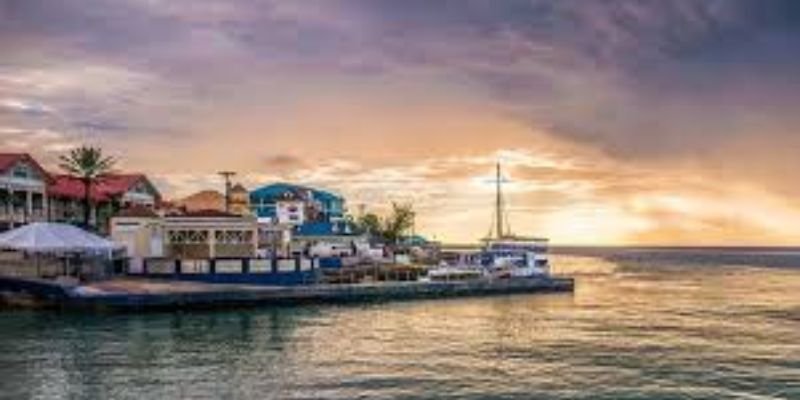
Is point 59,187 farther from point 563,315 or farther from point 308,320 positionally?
point 563,315

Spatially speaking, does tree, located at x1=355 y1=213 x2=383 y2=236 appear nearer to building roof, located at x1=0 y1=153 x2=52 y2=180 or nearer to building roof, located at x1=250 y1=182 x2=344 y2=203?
building roof, located at x1=250 y1=182 x2=344 y2=203

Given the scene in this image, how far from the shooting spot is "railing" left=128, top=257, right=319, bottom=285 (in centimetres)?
8694

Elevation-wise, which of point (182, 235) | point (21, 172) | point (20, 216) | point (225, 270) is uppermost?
point (21, 172)

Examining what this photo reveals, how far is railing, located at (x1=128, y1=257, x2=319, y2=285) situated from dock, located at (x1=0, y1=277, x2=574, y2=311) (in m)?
1.08

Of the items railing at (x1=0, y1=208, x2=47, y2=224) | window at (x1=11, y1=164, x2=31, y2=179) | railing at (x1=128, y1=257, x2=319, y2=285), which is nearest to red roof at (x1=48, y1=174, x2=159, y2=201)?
railing at (x1=0, y1=208, x2=47, y2=224)

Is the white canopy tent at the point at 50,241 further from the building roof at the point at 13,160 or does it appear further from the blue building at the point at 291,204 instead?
the blue building at the point at 291,204

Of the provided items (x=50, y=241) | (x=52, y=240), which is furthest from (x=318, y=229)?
(x=50, y=241)

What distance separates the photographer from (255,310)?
81562 mm

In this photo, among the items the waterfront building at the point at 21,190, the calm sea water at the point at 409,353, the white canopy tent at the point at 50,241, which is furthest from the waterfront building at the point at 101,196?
the calm sea water at the point at 409,353

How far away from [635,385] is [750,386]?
5060 millimetres

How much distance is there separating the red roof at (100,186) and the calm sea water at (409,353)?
45779 mm

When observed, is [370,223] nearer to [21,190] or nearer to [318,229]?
[318,229]

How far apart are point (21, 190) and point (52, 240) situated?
28.4 m

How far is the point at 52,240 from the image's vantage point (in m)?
80.2
